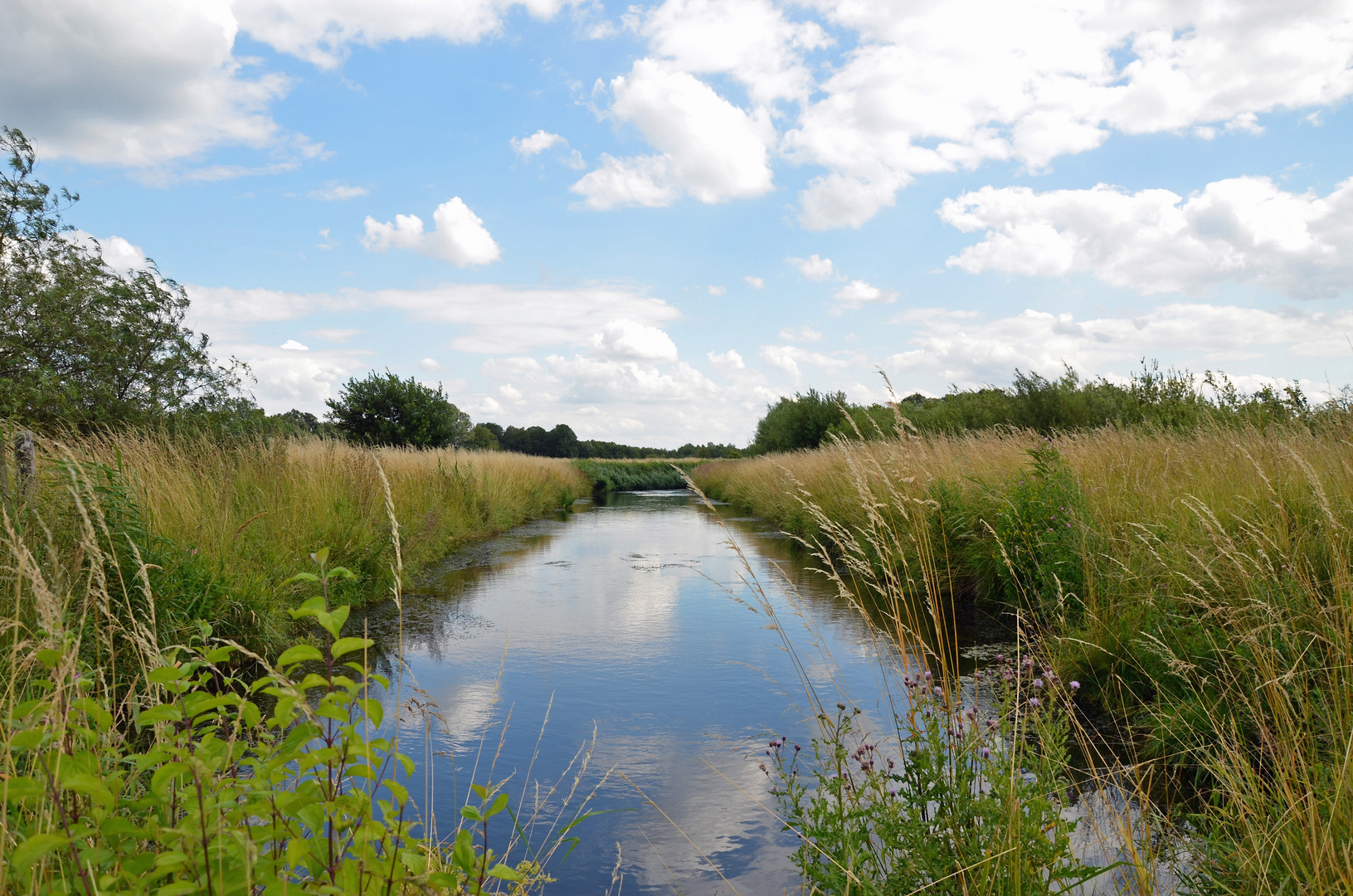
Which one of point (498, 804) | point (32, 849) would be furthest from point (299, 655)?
point (498, 804)

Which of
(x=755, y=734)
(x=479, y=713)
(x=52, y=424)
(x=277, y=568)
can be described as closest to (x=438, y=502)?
(x=52, y=424)

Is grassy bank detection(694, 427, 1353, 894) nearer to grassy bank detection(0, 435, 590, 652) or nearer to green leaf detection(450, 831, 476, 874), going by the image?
green leaf detection(450, 831, 476, 874)

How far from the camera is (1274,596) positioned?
3297 millimetres

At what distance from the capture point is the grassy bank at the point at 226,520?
3.95 meters

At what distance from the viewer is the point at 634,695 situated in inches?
187

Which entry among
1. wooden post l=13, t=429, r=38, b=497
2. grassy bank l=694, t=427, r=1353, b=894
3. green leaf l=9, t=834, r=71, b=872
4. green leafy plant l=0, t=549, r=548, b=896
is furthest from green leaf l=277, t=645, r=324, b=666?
wooden post l=13, t=429, r=38, b=497

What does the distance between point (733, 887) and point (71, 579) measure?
366 cm

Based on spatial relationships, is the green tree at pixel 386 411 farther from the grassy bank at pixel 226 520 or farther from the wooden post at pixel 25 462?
the wooden post at pixel 25 462

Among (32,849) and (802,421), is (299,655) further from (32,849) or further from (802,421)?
(802,421)

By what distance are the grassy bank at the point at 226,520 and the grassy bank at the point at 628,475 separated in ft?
81.1

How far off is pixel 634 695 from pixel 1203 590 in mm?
3246

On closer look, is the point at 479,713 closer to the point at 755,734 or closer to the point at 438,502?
the point at 755,734

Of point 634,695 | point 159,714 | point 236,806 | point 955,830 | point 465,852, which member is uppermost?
point 159,714

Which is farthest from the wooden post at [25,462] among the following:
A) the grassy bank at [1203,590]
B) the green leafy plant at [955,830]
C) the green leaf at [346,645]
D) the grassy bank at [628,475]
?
the grassy bank at [628,475]
